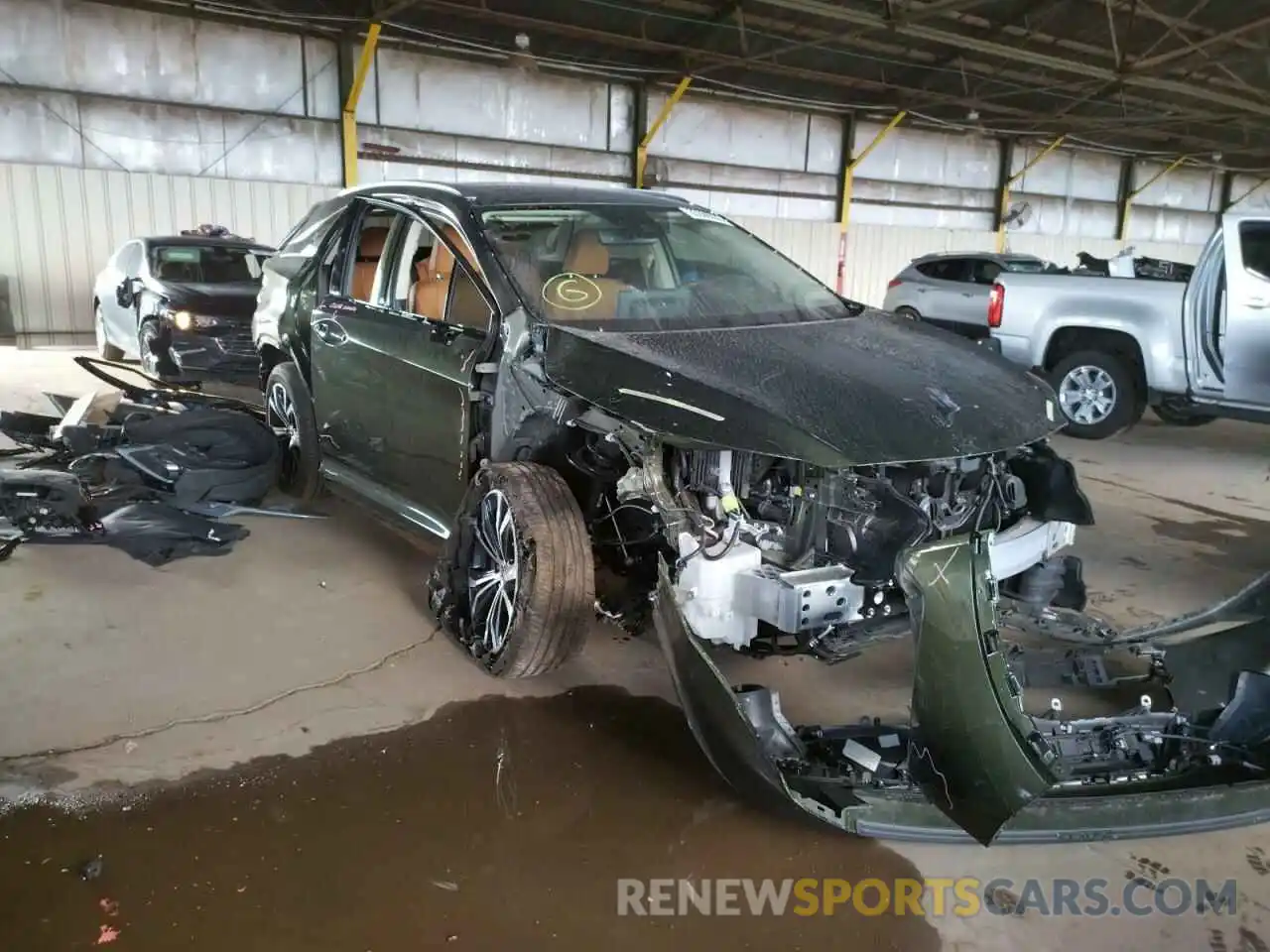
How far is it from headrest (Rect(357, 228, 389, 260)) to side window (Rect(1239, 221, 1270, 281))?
585 centimetres

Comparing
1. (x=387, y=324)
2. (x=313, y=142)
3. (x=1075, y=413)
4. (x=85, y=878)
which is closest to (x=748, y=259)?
(x=387, y=324)

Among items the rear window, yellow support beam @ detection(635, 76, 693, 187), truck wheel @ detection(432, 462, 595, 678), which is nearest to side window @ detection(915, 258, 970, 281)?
the rear window

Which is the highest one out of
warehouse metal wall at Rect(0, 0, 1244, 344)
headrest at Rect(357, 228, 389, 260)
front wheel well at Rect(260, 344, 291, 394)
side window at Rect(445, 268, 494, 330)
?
warehouse metal wall at Rect(0, 0, 1244, 344)

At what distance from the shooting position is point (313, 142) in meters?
13.3

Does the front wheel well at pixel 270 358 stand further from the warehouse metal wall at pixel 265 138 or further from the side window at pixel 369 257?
the warehouse metal wall at pixel 265 138

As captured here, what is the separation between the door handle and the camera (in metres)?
4.50

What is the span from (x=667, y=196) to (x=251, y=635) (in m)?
2.70

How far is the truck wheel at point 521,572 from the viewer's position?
325cm

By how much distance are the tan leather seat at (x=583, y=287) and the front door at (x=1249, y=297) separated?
5150mm

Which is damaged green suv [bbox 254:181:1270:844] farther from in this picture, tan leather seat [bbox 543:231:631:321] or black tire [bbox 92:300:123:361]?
black tire [bbox 92:300:123:361]

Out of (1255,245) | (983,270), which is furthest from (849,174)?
(1255,245)

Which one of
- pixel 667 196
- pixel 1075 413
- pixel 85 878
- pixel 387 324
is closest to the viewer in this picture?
pixel 85 878

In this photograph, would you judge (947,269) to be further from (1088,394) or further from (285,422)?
(285,422)

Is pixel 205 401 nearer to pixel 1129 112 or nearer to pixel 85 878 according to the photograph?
pixel 85 878
